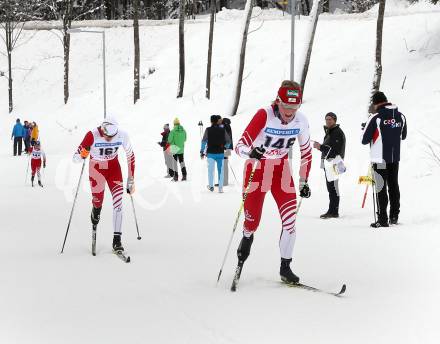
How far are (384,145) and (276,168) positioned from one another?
3.78 m

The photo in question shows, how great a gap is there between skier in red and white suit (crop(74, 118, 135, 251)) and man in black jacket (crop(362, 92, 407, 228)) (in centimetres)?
413

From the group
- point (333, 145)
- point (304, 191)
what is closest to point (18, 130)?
point (333, 145)

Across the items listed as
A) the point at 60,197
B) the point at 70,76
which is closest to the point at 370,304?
the point at 60,197

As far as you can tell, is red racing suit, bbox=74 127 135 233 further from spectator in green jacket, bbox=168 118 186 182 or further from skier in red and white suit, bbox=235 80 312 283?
spectator in green jacket, bbox=168 118 186 182

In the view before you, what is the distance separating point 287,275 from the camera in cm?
657

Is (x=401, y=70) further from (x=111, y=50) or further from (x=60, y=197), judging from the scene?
(x=111, y=50)

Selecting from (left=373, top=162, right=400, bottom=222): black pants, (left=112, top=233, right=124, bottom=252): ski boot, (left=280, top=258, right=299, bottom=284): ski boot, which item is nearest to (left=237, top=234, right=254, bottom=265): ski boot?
(left=280, top=258, right=299, bottom=284): ski boot

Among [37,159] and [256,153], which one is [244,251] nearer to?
[256,153]

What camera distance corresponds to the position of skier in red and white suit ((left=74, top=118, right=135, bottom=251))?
8570mm

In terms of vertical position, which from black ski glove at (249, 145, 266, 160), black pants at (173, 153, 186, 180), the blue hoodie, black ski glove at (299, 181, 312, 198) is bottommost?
black pants at (173, 153, 186, 180)

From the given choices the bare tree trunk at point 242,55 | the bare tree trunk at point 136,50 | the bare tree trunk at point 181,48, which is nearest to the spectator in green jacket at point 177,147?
the bare tree trunk at point 242,55

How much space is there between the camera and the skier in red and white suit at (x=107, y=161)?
8.57m

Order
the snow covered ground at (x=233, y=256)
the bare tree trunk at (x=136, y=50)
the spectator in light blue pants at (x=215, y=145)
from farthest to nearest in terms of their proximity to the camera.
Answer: the bare tree trunk at (x=136, y=50), the spectator in light blue pants at (x=215, y=145), the snow covered ground at (x=233, y=256)

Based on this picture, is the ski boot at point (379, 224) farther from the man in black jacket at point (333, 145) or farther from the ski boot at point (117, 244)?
the ski boot at point (117, 244)
